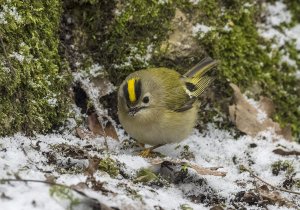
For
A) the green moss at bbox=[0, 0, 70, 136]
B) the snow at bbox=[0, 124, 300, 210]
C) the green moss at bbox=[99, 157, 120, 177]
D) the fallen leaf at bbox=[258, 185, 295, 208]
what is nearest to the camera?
the snow at bbox=[0, 124, 300, 210]

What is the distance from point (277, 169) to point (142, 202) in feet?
6.03

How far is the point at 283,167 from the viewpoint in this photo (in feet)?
15.4

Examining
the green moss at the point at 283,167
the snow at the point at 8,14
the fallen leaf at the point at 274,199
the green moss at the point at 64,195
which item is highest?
the snow at the point at 8,14

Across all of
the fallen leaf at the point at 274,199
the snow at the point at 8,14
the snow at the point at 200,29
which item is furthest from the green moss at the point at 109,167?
the snow at the point at 200,29

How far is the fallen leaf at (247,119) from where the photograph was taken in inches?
213

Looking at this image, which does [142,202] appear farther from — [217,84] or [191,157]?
[217,84]

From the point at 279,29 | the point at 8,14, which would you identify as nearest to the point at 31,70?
the point at 8,14

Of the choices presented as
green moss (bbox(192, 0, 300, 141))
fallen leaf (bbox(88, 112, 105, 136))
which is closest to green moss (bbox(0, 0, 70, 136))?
fallen leaf (bbox(88, 112, 105, 136))

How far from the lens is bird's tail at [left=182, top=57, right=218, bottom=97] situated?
17.2 feet

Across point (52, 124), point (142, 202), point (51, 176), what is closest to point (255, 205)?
point (142, 202)

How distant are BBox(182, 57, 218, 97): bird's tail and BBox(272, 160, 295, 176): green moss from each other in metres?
1.06

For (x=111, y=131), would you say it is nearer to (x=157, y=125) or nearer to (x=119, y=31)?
(x=157, y=125)

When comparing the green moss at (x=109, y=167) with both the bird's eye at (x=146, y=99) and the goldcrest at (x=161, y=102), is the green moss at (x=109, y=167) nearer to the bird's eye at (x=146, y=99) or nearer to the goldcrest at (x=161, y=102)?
the goldcrest at (x=161, y=102)

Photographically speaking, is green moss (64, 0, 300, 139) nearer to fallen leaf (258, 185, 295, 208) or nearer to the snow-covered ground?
the snow-covered ground
